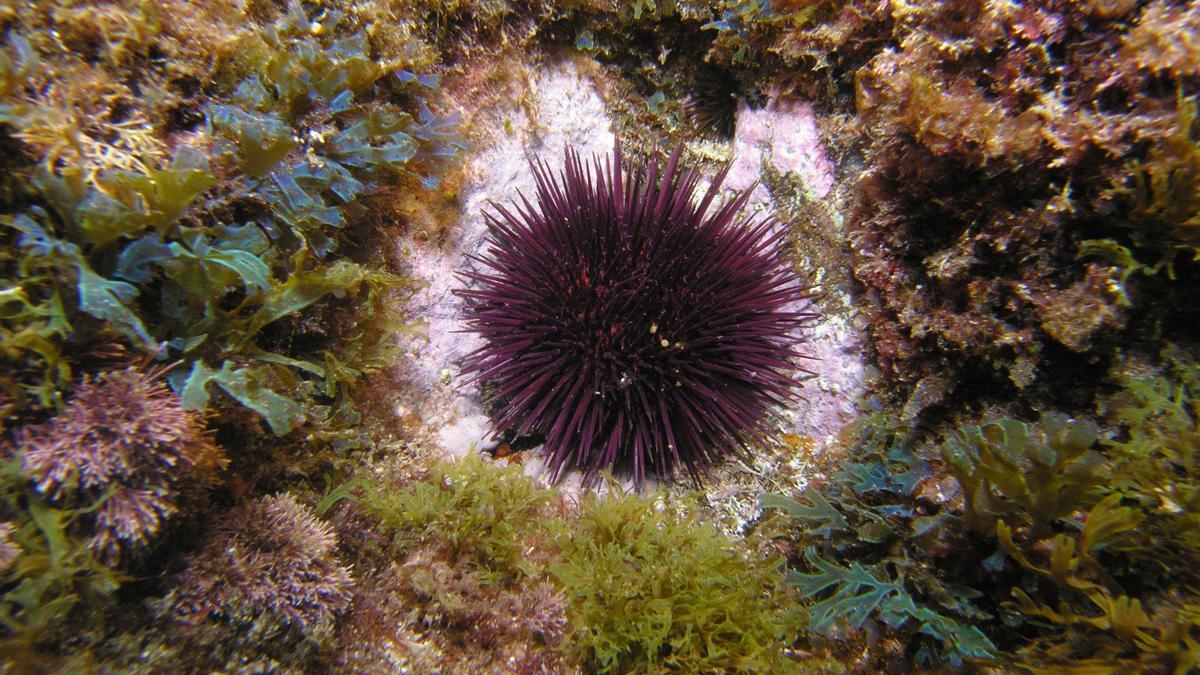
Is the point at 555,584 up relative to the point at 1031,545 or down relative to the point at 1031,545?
down

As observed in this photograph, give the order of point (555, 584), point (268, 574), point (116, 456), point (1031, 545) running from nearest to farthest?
point (116, 456)
point (268, 574)
point (1031, 545)
point (555, 584)

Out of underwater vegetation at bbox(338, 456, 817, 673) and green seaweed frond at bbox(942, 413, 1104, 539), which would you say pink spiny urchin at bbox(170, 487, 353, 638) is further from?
green seaweed frond at bbox(942, 413, 1104, 539)

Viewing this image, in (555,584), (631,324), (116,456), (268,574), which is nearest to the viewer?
(116,456)

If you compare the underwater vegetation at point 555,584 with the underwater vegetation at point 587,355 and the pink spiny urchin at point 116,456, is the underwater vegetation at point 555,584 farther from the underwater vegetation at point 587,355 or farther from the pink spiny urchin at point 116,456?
the pink spiny urchin at point 116,456

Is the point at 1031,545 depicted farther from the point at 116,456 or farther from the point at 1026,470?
the point at 116,456

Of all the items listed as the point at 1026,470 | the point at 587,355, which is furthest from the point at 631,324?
the point at 1026,470

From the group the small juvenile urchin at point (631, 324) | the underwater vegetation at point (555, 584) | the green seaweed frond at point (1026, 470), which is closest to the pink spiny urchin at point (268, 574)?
the underwater vegetation at point (555, 584)

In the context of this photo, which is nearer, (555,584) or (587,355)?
(555,584)

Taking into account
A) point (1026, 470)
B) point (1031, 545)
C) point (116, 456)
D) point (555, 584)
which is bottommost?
point (555, 584)
